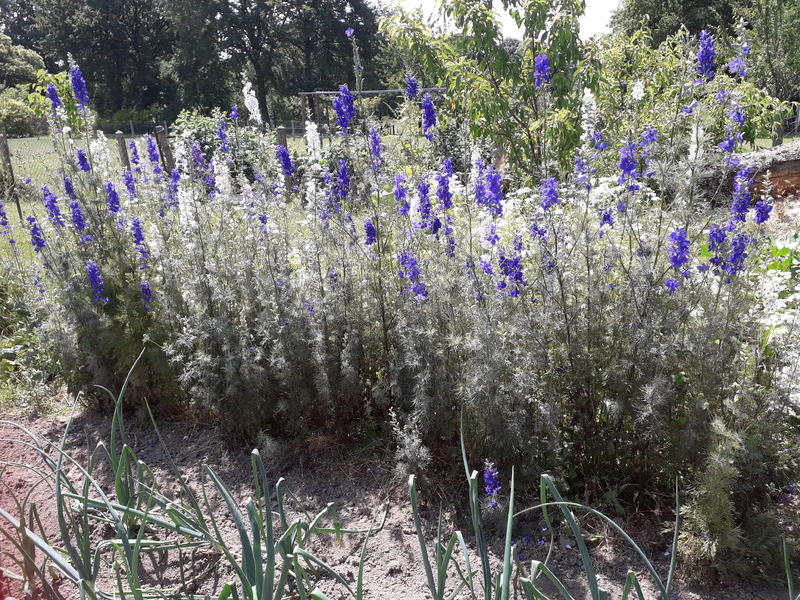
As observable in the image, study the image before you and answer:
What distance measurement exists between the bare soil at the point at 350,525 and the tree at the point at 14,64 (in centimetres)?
3679

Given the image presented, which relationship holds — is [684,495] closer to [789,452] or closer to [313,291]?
[789,452]

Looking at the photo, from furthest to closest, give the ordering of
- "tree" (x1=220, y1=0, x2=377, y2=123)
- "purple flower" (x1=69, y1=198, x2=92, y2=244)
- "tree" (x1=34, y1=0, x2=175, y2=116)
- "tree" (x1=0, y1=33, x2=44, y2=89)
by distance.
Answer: "tree" (x1=34, y1=0, x2=175, y2=116) < "tree" (x1=220, y1=0, x2=377, y2=123) < "tree" (x1=0, y1=33, x2=44, y2=89) < "purple flower" (x1=69, y1=198, x2=92, y2=244)

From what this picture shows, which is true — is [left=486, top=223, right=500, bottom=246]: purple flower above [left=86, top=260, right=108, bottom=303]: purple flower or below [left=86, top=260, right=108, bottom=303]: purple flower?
above

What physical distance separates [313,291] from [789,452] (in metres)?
2.38

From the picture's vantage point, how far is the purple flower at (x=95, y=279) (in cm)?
360

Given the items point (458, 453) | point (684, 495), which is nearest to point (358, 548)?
point (458, 453)

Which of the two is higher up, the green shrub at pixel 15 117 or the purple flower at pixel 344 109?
the green shrub at pixel 15 117

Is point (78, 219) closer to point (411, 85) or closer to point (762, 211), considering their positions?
point (411, 85)

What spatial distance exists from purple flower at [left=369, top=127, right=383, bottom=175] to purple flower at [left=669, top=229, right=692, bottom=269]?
61.3 inches

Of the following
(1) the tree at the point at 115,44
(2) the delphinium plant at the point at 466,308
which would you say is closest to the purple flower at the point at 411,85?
(2) the delphinium plant at the point at 466,308

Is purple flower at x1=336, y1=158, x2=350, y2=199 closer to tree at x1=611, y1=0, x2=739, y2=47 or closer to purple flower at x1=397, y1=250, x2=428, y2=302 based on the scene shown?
purple flower at x1=397, y1=250, x2=428, y2=302

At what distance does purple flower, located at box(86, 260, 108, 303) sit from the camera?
360 cm

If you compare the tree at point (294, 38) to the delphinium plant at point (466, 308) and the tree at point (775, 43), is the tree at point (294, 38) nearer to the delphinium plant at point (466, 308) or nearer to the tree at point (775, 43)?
the tree at point (775, 43)

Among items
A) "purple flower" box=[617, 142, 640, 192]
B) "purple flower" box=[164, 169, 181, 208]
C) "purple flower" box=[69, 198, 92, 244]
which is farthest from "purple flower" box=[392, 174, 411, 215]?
"purple flower" box=[69, 198, 92, 244]
